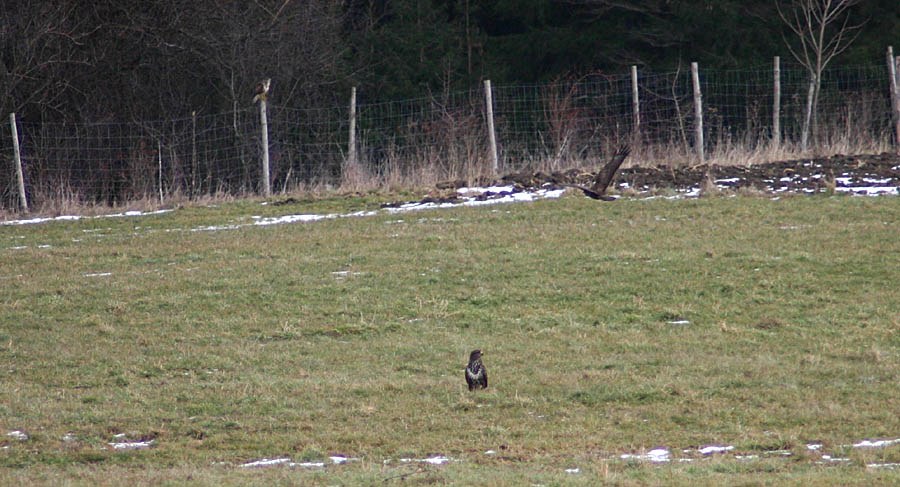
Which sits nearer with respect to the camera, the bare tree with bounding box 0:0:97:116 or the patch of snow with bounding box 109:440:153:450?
the patch of snow with bounding box 109:440:153:450

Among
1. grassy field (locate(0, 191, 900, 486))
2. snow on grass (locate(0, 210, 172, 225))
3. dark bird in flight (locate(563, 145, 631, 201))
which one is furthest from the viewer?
snow on grass (locate(0, 210, 172, 225))

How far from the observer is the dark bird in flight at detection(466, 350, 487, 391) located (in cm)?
743

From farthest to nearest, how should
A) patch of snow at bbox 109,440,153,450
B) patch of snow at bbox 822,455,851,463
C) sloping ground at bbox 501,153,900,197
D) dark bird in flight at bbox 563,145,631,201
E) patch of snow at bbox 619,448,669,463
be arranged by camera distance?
sloping ground at bbox 501,153,900,197 → dark bird in flight at bbox 563,145,631,201 → patch of snow at bbox 109,440,153,450 → patch of snow at bbox 619,448,669,463 → patch of snow at bbox 822,455,851,463

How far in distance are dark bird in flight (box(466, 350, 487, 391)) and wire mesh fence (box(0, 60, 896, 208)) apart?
11.3m

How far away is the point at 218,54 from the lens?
2389cm

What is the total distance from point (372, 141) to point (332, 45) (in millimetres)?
3829

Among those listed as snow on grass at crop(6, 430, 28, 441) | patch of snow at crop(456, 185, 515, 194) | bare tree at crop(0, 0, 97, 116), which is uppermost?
bare tree at crop(0, 0, 97, 116)

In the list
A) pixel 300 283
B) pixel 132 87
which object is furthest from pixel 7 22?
pixel 300 283

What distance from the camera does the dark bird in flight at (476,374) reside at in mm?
7430

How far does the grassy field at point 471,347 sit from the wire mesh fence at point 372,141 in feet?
16.4

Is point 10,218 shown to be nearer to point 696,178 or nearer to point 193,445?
point 696,178

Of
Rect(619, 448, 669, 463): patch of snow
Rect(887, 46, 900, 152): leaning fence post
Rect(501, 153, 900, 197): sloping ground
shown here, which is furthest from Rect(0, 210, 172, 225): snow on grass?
Rect(887, 46, 900, 152): leaning fence post

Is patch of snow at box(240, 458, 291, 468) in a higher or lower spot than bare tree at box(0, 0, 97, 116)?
lower

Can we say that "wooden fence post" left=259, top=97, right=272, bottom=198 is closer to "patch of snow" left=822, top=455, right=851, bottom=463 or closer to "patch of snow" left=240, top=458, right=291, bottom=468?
Result: "patch of snow" left=240, top=458, right=291, bottom=468
